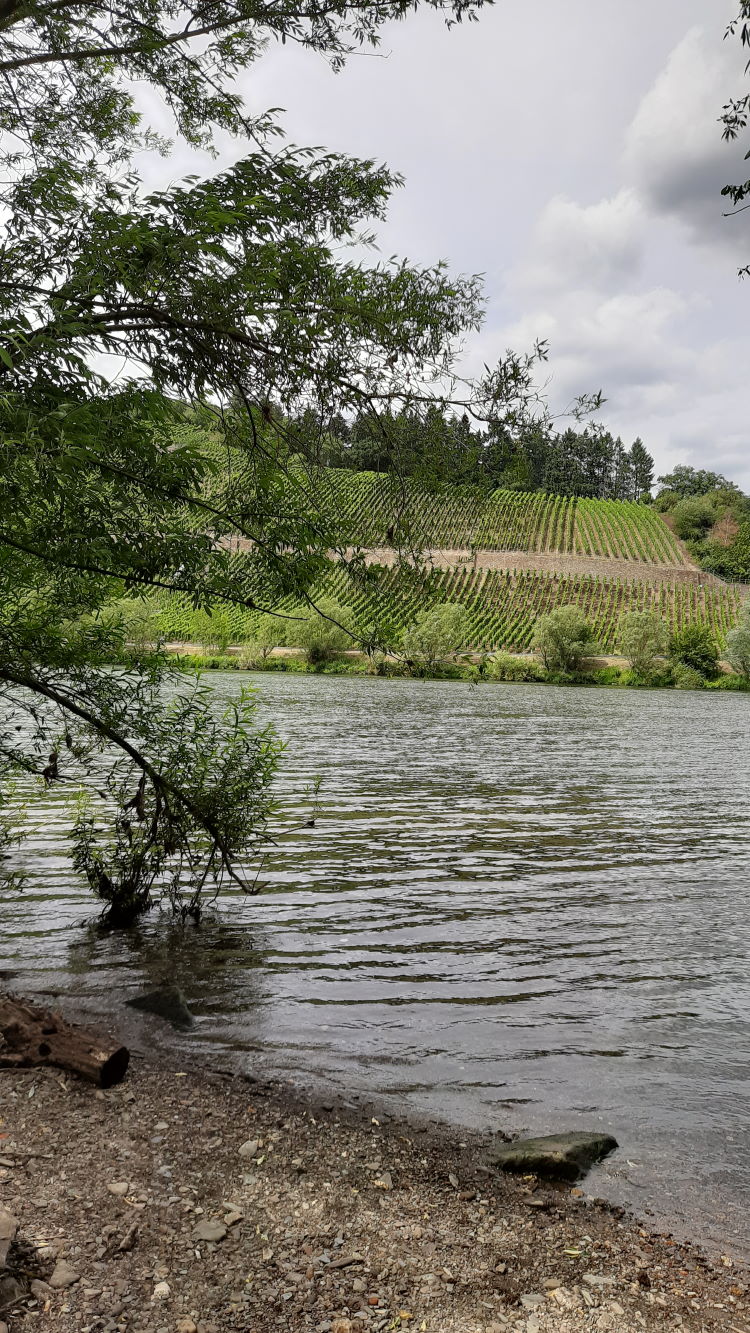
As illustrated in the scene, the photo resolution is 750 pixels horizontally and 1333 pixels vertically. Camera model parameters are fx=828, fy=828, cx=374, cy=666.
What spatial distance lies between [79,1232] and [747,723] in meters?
46.8

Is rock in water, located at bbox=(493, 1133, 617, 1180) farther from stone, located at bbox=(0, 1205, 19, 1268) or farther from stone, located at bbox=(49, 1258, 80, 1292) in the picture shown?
stone, located at bbox=(0, 1205, 19, 1268)

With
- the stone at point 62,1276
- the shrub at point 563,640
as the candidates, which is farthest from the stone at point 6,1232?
the shrub at point 563,640

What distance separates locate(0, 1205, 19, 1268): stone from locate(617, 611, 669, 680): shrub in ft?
277

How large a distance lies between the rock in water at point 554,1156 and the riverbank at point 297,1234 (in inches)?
4.6

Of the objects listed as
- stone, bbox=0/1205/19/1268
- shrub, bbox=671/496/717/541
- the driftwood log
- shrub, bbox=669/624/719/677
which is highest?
shrub, bbox=671/496/717/541

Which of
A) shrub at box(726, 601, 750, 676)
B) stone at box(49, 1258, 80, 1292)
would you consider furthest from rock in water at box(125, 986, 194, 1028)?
shrub at box(726, 601, 750, 676)

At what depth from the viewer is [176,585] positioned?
26.1 ft

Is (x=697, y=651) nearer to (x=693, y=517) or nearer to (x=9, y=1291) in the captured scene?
(x=693, y=517)

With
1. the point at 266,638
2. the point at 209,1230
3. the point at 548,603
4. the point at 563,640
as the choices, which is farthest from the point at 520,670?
the point at 209,1230

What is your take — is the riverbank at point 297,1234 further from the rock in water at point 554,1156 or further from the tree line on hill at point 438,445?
the tree line on hill at point 438,445

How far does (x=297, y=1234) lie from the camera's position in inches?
186

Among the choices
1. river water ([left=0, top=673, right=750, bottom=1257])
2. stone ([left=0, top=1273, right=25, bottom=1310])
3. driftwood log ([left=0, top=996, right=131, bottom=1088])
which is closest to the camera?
stone ([left=0, top=1273, right=25, bottom=1310])

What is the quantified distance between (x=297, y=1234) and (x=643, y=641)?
84109 mm

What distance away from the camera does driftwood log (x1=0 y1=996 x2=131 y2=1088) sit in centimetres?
625
